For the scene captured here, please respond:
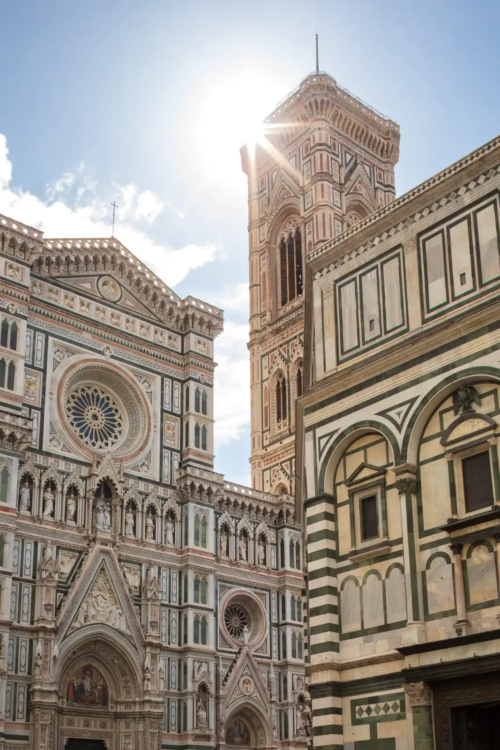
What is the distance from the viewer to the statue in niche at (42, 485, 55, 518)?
34.4m

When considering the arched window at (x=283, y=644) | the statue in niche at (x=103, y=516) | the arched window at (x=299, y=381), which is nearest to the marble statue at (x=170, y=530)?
the statue in niche at (x=103, y=516)

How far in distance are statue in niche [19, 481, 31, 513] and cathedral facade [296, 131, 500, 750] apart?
17.5 metres

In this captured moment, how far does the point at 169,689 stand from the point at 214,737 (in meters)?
2.55

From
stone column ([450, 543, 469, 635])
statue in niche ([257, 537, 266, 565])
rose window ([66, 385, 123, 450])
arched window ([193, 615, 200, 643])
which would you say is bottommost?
stone column ([450, 543, 469, 635])

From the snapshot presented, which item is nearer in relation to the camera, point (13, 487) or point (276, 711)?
point (13, 487)

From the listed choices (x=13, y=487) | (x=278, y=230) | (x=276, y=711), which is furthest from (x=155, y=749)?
(x=278, y=230)

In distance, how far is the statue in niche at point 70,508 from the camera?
35.1m

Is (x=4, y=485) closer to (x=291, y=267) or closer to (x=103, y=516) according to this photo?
(x=103, y=516)

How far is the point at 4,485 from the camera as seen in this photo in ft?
108

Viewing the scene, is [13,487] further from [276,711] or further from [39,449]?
[276,711]

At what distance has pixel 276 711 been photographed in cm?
3900

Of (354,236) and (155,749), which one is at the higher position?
(354,236)

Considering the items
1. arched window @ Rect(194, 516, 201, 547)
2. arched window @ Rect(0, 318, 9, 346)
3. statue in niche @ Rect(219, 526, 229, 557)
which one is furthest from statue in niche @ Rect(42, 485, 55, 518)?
statue in niche @ Rect(219, 526, 229, 557)

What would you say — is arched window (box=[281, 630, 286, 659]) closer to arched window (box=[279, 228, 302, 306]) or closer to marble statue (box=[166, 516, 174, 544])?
marble statue (box=[166, 516, 174, 544])
